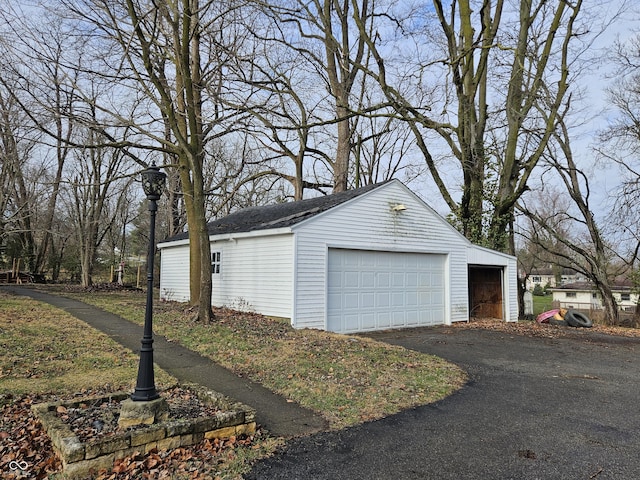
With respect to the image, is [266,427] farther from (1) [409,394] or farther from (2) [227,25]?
(2) [227,25]

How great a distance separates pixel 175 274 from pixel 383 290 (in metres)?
8.38

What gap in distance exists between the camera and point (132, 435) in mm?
3490

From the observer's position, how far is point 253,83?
1286 centimetres

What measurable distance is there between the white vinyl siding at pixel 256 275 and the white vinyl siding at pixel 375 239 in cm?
41

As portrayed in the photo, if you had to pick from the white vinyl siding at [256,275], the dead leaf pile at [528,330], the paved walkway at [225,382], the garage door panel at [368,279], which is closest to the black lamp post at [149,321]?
the paved walkway at [225,382]

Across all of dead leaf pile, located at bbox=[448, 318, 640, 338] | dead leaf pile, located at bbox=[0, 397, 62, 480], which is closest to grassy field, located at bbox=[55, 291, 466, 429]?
dead leaf pile, located at bbox=[0, 397, 62, 480]

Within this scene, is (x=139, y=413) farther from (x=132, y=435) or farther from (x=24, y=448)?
(x=24, y=448)

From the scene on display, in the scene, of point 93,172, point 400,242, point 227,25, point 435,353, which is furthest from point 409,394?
point 93,172

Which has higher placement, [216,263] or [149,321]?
[216,263]

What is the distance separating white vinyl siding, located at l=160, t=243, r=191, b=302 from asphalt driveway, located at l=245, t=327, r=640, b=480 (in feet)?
37.1

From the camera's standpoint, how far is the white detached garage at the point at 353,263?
10.6 metres

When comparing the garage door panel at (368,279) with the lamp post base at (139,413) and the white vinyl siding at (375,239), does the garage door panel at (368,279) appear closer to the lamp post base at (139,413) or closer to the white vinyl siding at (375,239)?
the white vinyl siding at (375,239)

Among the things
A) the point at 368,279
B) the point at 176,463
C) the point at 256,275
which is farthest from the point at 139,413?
the point at 368,279

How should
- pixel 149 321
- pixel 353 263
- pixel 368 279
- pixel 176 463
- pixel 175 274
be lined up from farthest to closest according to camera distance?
pixel 175 274
pixel 368 279
pixel 353 263
pixel 149 321
pixel 176 463
